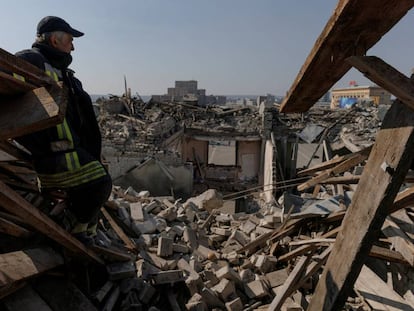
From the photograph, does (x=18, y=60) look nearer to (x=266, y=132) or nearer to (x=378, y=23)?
(x=378, y=23)

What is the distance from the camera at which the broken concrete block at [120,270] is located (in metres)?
2.67

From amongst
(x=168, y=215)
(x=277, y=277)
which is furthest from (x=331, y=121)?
(x=277, y=277)

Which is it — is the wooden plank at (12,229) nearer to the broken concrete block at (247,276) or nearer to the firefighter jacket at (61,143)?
the firefighter jacket at (61,143)

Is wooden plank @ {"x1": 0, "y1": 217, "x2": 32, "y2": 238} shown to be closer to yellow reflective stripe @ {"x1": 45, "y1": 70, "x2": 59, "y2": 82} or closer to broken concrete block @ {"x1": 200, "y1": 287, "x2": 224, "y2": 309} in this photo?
yellow reflective stripe @ {"x1": 45, "y1": 70, "x2": 59, "y2": 82}

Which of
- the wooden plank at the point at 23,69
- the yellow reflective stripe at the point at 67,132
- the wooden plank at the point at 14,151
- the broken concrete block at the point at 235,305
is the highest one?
the wooden plank at the point at 23,69

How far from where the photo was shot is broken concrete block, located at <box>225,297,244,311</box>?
9.88ft

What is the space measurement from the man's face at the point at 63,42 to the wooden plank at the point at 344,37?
1.66 meters

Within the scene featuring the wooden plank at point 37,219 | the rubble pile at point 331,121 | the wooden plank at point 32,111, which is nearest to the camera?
the wooden plank at point 32,111

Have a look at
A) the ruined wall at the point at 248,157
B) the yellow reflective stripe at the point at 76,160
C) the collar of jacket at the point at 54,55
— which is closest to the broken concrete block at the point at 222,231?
the yellow reflective stripe at the point at 76,160

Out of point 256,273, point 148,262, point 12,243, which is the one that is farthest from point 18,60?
point 256,273

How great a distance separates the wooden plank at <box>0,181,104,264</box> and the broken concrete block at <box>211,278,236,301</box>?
1.22m

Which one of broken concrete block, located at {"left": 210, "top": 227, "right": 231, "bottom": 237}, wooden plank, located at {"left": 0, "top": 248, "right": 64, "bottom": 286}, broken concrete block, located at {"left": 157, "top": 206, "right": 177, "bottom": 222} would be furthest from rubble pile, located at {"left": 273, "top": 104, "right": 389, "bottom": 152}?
wooden plank, located at {"left": 0, "top": 248, "right": 64, "bottom": 286}

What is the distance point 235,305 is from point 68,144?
2.07 meters

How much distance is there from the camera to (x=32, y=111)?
1.36m
